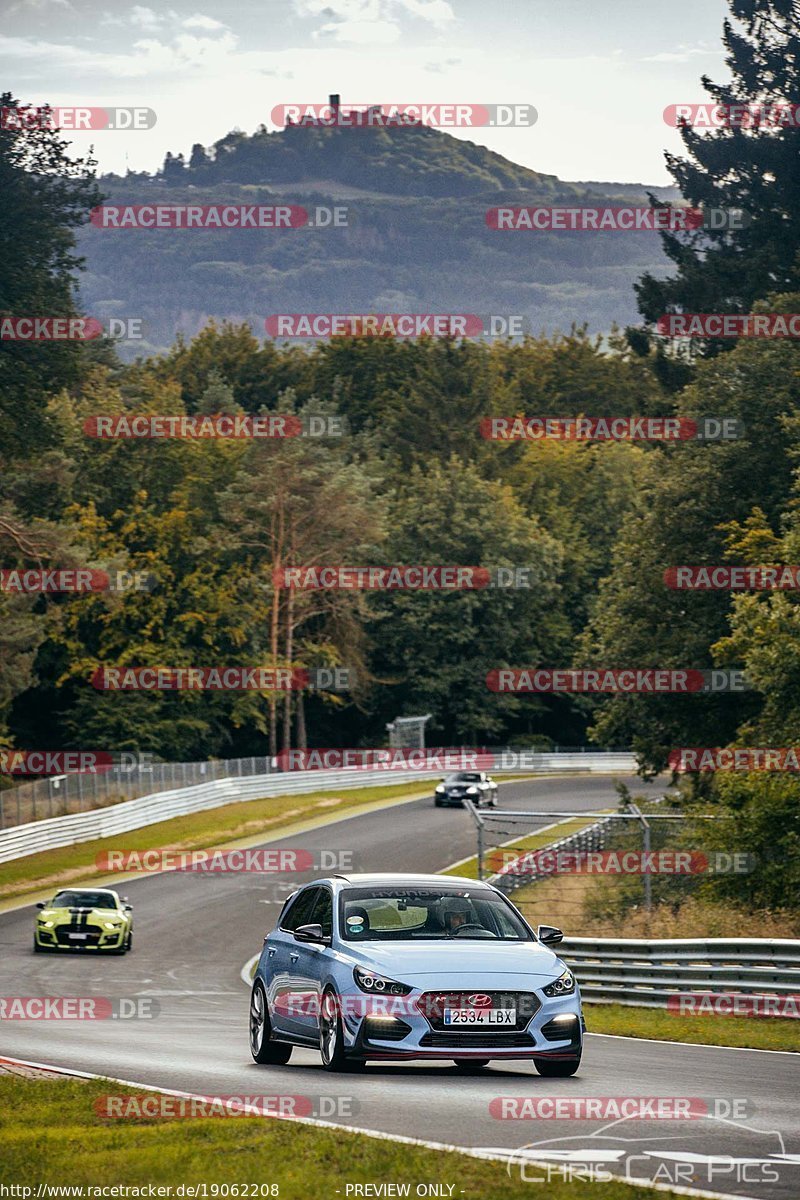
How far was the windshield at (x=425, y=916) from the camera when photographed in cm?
1345

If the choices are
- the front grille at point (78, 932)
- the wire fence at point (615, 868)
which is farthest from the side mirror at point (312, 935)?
the front grille at point (78, 932)

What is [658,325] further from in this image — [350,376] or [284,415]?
[350,376]

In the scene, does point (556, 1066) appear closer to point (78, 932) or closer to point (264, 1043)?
point (264, 1043)

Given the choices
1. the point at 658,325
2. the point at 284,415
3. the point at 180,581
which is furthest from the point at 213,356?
the point at 658,325

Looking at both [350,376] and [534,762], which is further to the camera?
[350,376]

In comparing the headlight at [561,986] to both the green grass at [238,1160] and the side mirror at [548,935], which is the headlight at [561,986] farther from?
the green grass at [238,1160]

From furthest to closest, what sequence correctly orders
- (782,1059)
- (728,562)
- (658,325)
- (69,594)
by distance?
(69,594)
(658,325)
(728,562)
(782,1059)

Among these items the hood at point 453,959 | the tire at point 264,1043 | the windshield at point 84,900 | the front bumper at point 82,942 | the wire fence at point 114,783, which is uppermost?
the hood at point 453,959

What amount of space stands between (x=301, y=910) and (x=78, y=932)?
64.0 feet

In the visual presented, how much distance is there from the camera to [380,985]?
12.4 m

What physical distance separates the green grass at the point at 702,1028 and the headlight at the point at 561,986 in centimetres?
435

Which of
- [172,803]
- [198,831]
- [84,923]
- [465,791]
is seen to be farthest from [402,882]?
[465,791]

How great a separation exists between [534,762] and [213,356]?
3675cm

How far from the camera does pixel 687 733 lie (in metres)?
45.0
